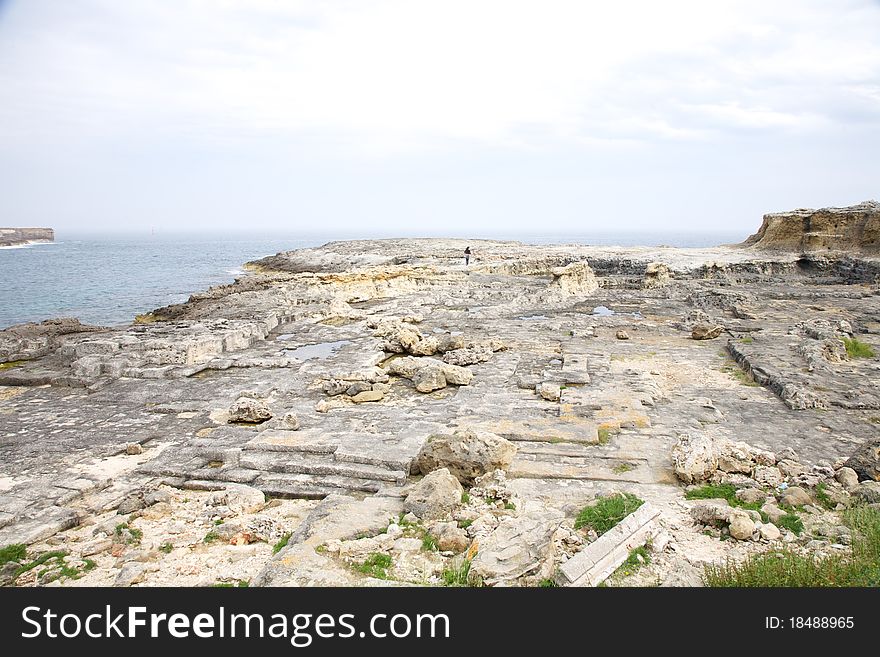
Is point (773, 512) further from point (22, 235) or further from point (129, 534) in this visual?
point (22, 235)

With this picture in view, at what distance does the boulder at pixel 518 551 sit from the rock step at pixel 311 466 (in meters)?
2.14

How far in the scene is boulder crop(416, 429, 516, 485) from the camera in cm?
672

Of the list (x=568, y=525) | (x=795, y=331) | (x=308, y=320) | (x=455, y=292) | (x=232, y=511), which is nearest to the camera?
(x=568, y=525)

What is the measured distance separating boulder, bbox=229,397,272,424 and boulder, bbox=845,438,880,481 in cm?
806

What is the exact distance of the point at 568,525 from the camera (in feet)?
17.1

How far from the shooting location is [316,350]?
1468 cm

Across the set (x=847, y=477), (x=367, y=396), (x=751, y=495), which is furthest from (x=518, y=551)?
(x=367, y=396)

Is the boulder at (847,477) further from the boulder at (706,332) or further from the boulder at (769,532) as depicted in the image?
the boulder at (706,332)

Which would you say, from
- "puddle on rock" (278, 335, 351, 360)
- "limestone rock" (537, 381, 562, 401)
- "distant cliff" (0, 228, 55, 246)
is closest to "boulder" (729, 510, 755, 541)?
"limestone rock" (537, 381, 562, 401)

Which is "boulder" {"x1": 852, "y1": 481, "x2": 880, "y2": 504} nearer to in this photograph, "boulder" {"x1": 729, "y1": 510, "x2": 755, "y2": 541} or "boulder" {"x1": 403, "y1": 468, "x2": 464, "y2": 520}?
"boulder" {"x1": 729, "y1": 510, "x2": 755, "y2": 541}
